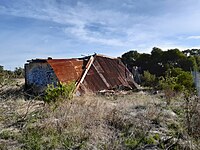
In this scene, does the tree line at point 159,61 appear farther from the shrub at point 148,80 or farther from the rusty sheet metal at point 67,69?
the rusty sheet metal at point 67,69

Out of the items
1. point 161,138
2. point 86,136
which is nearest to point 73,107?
point 86,136

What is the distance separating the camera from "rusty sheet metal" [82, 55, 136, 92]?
1627cm

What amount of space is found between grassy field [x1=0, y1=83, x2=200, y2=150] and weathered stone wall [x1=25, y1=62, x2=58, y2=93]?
6585mm

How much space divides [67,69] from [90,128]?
9333 millimetres

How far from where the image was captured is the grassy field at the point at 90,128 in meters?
5.87

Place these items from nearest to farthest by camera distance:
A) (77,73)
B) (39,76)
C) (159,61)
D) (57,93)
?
(57,93) < (77,73) < (39,76) < (159,61)

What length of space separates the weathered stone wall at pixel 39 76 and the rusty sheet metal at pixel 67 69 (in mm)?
282

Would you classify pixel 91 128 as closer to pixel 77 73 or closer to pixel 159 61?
pixel 77 73

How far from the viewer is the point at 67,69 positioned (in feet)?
52.0

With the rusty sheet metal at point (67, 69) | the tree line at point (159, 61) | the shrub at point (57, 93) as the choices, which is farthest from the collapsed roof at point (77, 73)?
the tree line at point (159, 61)

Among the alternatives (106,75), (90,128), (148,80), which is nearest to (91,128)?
(90,128)

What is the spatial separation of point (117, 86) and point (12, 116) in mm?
10862

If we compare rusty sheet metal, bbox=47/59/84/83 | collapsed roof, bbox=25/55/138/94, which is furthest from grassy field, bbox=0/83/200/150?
collapsed roof, bbox=25/55/138/94

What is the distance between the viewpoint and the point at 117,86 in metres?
18.1
